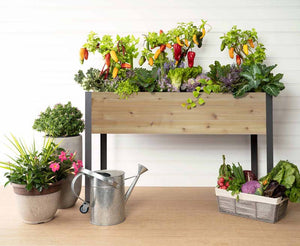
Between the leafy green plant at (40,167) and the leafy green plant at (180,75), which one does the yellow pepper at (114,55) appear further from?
the leafy green plant at (40,167)

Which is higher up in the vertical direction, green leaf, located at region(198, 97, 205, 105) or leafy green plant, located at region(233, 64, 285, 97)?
leafy green plant, located at region(233, 64, 285, 97)

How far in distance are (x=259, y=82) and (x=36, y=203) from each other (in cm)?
161

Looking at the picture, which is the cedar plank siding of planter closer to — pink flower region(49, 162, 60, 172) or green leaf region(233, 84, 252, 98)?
green leaf region(233, 84, 252, 98)

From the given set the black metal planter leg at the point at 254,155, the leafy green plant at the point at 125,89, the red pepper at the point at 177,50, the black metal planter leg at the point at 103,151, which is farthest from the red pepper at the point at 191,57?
the black metal planter leg at the point at 103,151

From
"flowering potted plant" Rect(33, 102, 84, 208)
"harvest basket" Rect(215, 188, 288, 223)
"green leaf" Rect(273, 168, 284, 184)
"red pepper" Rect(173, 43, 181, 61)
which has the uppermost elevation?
"red pepper" Rect(173, 43, 181, 61)

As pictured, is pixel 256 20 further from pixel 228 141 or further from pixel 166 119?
pixel 166 119

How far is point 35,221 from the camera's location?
183cm

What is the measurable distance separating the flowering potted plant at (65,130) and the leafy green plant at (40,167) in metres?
0.08

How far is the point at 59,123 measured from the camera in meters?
2.11

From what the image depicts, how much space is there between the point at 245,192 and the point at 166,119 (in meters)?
0.70

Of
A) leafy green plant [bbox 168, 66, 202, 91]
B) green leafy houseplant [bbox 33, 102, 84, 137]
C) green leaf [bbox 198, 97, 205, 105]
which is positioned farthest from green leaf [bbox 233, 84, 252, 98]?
green leafy houseplant [bbox 33, 102, 84, 137]

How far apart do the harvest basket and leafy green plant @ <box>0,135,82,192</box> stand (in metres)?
0.99

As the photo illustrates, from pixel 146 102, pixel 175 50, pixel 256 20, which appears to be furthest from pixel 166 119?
pixel 256 20

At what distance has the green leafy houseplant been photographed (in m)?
2.11
